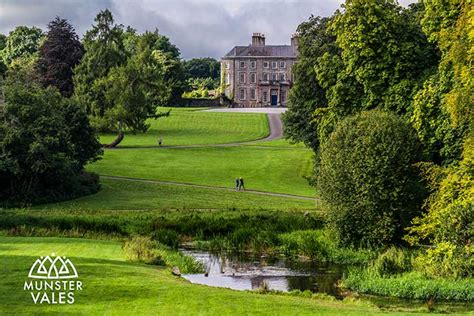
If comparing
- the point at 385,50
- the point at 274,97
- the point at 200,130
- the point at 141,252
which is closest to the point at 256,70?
the point at 274,97

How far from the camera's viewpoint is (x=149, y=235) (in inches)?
1577

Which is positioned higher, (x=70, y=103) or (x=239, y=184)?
(x=70, y=103)

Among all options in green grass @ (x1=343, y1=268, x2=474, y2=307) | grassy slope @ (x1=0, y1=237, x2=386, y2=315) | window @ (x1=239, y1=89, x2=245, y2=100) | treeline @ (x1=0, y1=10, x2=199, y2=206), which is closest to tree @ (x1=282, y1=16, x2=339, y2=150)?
treeline @ (x1=0, y1=10, x2=199, y2=206)

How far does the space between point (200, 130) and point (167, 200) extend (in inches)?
1780

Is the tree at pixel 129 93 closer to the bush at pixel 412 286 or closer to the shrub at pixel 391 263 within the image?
the shrub at pixel 391 263

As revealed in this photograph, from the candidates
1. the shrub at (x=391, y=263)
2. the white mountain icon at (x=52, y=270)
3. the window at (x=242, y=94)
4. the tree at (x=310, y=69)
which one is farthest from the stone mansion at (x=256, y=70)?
the white mountain icon at (x=52, y=270)

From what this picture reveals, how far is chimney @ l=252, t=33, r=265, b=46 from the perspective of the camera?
509 ft

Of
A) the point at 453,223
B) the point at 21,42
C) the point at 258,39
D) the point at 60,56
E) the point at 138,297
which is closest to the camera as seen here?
the point at 138,297

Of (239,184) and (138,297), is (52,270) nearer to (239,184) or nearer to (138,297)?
A: (138,297)

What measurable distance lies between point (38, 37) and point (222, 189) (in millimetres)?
92290

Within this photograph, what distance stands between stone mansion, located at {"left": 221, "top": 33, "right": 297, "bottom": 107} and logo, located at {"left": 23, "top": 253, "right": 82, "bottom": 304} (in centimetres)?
12252

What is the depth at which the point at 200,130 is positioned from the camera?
9812 centimetres

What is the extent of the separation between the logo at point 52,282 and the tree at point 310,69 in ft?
108

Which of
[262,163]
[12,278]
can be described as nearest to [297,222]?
[12,278]
